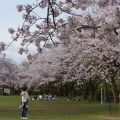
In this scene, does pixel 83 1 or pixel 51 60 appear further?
pixel 51 60

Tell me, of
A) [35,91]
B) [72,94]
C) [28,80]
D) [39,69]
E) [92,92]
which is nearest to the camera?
[39,69]

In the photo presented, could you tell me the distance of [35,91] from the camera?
92438 mm

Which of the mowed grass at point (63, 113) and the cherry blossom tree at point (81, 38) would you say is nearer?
the cherry blossom tree at point (81, 38)

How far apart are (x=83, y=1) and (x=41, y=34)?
1.18 meters

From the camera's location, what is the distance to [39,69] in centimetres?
5984

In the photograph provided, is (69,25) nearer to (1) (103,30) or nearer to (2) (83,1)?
(2) (83,1)

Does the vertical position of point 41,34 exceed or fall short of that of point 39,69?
it falls short

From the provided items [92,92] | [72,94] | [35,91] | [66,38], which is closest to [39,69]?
[92,92]

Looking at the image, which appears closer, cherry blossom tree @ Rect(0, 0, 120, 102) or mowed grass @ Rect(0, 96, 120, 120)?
cherry blossom tree @ Rect(0, 0, 120, 102)

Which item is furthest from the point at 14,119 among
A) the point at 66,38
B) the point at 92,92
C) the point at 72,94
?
the point at 72,94

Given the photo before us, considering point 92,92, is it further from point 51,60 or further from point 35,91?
point 35,91

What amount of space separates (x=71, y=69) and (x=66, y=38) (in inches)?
1503

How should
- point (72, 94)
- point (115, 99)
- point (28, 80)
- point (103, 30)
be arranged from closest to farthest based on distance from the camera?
point (103, 30) < point (115, 99) < point (28, 80) < point (72, 94)

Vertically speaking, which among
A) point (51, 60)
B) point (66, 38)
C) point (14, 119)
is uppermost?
point (51, 60)
